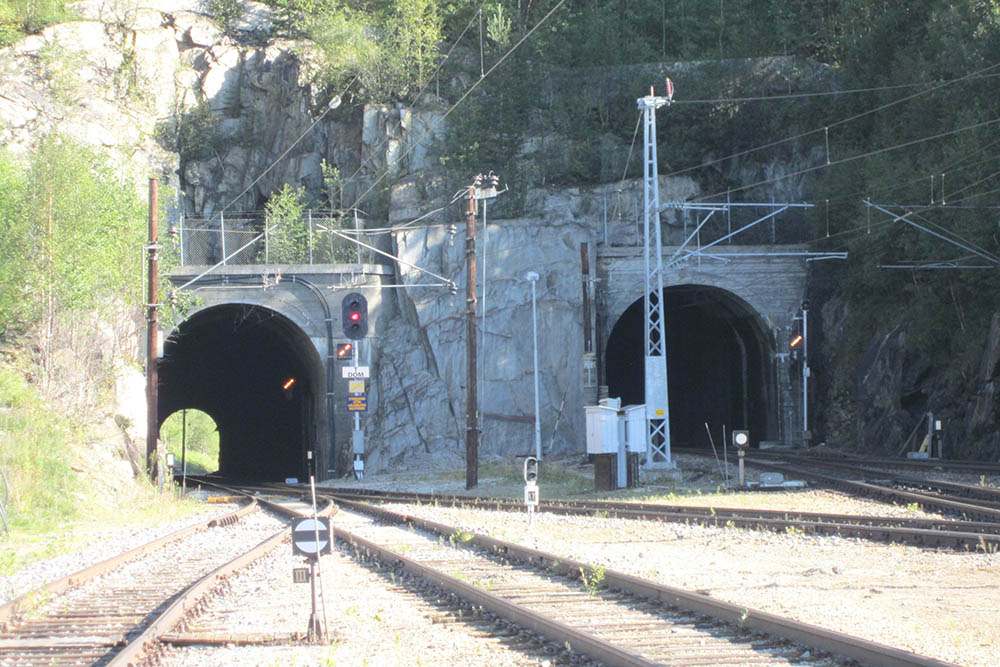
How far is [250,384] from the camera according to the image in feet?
176

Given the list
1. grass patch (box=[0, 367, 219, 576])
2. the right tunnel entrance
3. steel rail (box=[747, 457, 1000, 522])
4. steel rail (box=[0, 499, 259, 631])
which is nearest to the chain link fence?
the right tunnel entrance

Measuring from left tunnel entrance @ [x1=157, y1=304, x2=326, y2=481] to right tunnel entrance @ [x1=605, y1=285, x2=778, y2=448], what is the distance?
12.6m

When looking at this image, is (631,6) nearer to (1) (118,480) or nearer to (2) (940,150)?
(2) (940,150)

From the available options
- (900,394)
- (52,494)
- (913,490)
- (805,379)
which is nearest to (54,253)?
(52,494)

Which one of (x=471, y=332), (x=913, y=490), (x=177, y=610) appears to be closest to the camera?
(x=177, y=610)

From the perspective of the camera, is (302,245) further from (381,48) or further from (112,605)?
(112,605)

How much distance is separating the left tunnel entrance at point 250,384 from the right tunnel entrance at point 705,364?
12589 mm

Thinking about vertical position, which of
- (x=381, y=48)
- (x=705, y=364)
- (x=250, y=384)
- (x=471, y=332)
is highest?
(x=381, y=48)

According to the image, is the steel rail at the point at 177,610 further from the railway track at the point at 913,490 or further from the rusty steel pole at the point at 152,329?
the rusty steel pole at the point at 152,329

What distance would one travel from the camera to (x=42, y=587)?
1039cm

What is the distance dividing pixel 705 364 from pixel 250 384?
71.5 feet

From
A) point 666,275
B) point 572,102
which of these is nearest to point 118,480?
point 666,275

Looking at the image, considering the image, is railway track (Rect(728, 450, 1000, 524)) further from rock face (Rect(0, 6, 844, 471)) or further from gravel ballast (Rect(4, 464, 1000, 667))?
Result: rock face (Rect(0, 6, 844, 471))

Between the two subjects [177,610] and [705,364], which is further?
[705,364]
